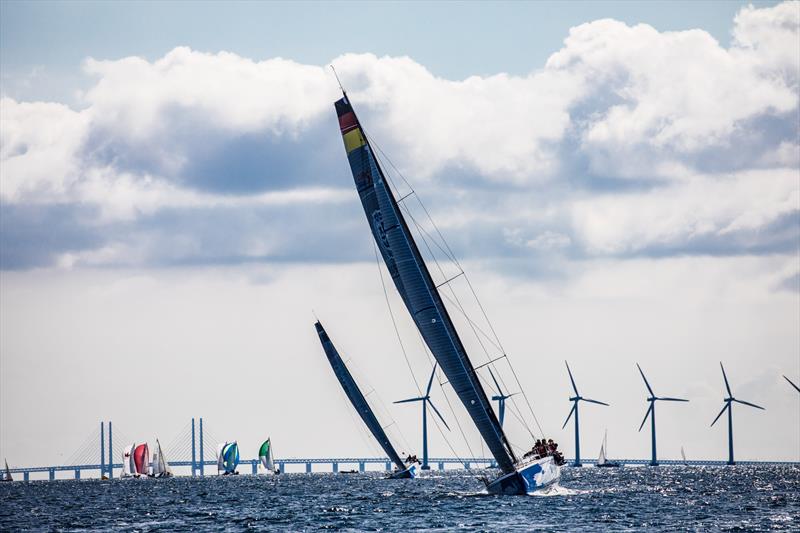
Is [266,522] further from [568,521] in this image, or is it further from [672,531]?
[672,531]

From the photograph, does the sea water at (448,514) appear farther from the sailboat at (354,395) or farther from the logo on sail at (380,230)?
the sailboat at (354,395)

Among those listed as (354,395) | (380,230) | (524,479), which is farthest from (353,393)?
(380,230)

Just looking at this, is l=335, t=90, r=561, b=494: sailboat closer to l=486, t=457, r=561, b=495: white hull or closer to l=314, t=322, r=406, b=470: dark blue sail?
l=486, t=457, r=561, b=495: white hull

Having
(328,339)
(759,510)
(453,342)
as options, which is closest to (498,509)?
(453,342)

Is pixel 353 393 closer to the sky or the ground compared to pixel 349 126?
closer to the ground

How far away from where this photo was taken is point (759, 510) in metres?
79.2

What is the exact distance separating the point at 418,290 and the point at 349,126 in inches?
383

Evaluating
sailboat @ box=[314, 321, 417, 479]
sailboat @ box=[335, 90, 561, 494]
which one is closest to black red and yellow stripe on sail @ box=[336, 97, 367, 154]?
sailboat @ box=[335, 90, 561, 494]

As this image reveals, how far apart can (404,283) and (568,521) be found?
603 inches

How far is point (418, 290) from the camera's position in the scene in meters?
73.1

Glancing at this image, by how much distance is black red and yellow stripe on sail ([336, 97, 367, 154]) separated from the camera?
74.1 m

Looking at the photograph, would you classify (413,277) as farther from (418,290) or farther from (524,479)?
(524,479)

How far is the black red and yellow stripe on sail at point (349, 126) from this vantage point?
7406 cm

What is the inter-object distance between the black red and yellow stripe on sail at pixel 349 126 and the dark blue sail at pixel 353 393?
206 ft
